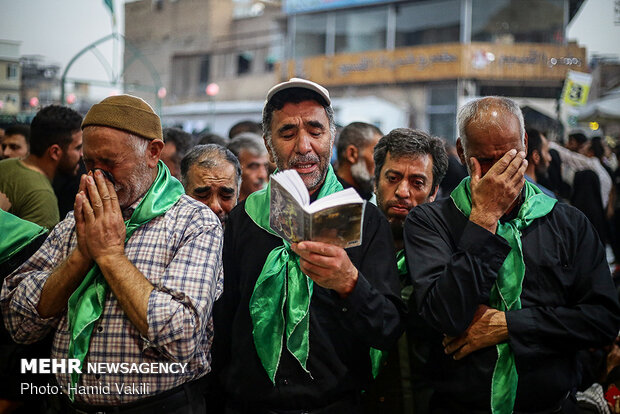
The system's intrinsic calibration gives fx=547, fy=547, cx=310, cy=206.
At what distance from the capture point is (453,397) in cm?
203

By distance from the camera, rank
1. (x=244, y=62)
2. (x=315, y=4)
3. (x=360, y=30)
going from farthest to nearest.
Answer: (x=244, y=62) < (x=315, y=4) < (x=360, y=30)

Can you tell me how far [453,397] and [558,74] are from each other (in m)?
17.0

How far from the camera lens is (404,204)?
266 centimetres

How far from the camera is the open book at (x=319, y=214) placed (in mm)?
1553

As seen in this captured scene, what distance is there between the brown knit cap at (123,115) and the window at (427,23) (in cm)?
1707

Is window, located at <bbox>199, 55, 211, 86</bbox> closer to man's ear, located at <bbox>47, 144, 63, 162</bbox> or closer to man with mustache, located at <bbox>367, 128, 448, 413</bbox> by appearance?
man's ear, located at <bbox>47, 144, 63, 162</bbox>

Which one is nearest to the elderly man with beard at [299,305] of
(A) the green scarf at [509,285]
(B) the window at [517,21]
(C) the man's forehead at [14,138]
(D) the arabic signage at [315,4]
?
(A) the green scarf at [509,285]

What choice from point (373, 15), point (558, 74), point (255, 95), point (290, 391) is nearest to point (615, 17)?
point (290, 391)

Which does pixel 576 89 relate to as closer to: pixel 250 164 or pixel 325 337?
pixel 250 164

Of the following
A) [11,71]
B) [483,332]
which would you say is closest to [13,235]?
[483,332]

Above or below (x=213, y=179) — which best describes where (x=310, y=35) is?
above

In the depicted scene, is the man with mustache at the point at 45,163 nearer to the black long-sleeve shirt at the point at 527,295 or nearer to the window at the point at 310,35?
the black long-sleeve shirt at the point at 527,295

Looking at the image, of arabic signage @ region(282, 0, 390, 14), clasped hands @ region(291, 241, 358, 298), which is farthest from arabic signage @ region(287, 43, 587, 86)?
clasped hands @ region(291, 241, 358, 298)

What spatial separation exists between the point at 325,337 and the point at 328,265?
15.3 inches
